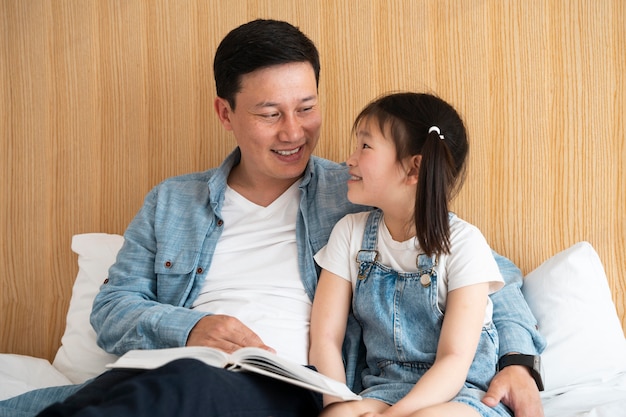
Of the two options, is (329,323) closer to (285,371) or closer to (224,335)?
(224,335)

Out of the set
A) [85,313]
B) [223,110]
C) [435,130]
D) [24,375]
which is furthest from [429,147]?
[24,375]

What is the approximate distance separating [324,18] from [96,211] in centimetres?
96

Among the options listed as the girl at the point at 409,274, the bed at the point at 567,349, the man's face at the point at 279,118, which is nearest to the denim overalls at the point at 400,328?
the girl at the point at 409,274

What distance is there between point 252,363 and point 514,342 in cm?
61

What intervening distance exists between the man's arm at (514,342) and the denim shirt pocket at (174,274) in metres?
0.74

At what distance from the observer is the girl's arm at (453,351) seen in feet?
4.30

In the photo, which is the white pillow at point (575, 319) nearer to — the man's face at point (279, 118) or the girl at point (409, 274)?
the girl at point (409, 274)

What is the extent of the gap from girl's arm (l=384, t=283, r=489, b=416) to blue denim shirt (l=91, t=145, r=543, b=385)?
0.20 m

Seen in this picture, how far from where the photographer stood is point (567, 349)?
1622 millimetres

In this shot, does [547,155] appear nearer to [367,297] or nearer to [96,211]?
[367,297]

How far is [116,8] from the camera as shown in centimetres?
221

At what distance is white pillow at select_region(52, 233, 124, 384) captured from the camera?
1.85 m

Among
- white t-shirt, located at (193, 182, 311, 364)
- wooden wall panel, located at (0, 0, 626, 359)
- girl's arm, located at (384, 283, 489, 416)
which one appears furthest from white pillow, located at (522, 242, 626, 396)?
white t-shirt, located at (193, 182, 311, 364)

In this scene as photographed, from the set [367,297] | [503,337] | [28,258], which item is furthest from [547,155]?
[28,258]
